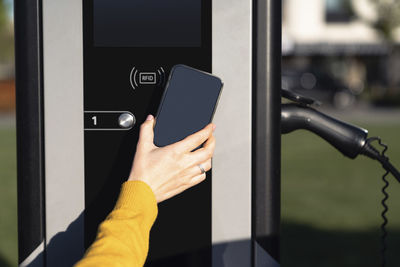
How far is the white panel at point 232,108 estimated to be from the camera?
1330mm

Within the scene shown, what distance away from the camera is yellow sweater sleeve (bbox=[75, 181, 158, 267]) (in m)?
1.05

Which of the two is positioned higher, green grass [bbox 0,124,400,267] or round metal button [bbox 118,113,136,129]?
round metal button [bbox 118,113,136,129]

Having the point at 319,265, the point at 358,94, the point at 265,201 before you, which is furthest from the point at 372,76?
the point at 265,201

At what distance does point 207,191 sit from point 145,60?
352 millimetres

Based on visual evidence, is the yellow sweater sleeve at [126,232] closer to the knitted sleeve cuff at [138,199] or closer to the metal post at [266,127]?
the knitted sleeve cuff at [138,199]

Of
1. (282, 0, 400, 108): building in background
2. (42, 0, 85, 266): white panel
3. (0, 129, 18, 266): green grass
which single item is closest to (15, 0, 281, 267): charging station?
(42, 0, 85, 266): white panel

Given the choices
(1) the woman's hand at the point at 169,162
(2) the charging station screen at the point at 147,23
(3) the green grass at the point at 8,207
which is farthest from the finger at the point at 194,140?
(3) the green grass at the point at 8,207

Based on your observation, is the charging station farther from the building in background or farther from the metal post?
the building in background

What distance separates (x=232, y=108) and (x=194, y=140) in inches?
6.4

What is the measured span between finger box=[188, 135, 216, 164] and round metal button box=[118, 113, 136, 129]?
20 centimetres

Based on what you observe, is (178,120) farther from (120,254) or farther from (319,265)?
(319,265)

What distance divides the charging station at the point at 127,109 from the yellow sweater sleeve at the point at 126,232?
0.21 meters

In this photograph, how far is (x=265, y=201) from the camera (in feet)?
4.47

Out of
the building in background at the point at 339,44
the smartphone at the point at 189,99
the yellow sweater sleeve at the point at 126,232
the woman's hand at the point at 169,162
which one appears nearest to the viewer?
the yellow sweater sleeve at the point at 126,232
